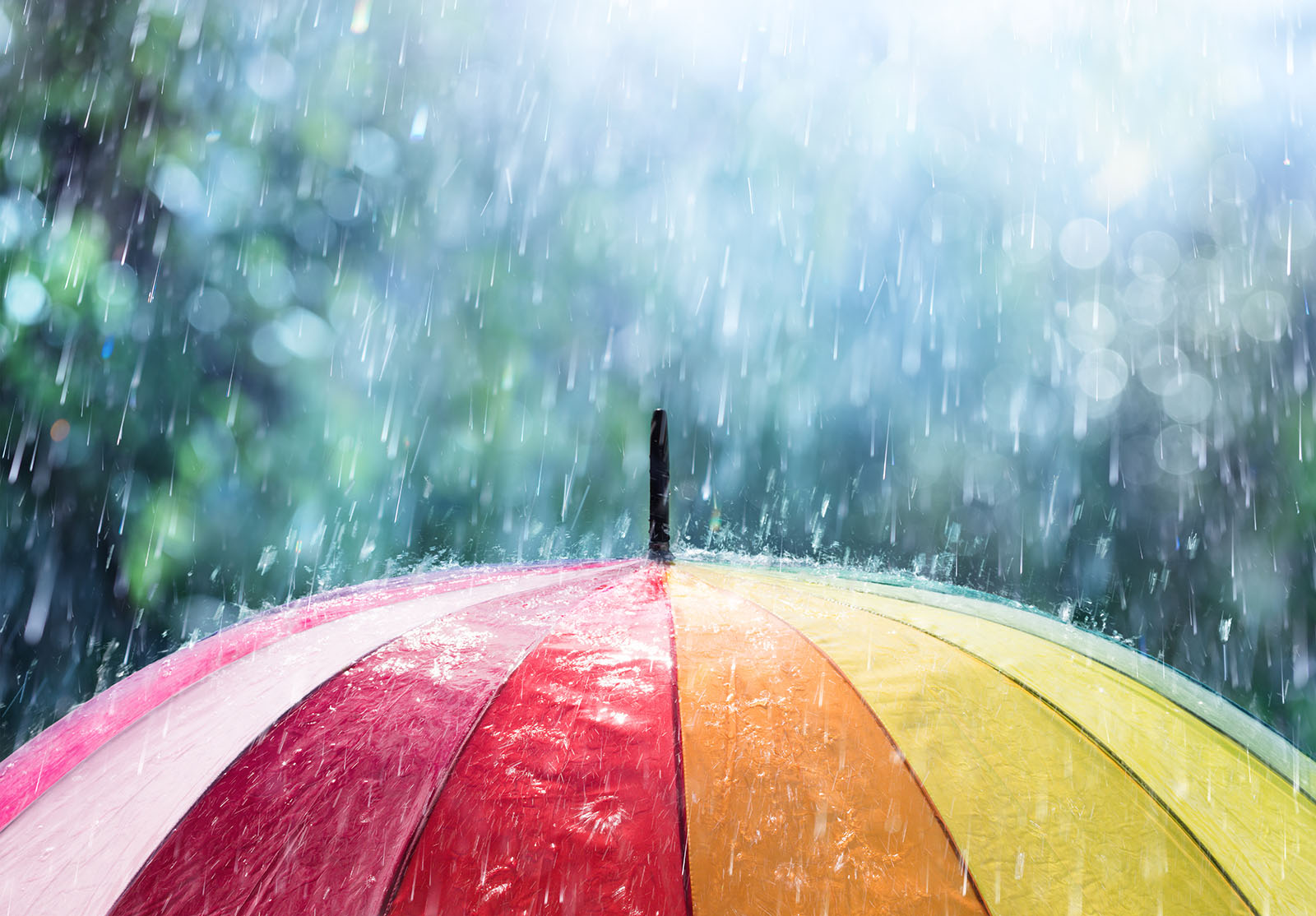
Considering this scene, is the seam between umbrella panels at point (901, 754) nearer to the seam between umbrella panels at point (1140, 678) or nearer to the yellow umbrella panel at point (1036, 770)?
the yellow umbrella panel at point (1036, 770)

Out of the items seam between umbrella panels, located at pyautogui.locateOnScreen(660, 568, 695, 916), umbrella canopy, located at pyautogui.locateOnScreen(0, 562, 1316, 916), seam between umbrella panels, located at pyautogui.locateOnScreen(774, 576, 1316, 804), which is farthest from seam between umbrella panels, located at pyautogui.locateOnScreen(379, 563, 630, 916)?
seam between umbrella panels, located at pyautogui.locateOnScreen(774, 576, 1316, 804)

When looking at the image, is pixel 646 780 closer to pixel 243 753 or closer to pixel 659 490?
pixel 243 753

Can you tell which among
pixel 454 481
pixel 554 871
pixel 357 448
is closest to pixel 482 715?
pixel 554 871

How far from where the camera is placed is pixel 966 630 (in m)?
1.74

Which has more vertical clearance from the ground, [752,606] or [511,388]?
[511,388]

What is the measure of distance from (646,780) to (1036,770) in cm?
79

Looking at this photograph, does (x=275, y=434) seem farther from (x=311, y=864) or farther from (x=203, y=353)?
(x=311, y=864)

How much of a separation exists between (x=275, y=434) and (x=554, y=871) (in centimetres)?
693

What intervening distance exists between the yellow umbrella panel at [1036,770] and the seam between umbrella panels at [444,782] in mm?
317

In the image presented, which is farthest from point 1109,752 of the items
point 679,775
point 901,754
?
point 679,775

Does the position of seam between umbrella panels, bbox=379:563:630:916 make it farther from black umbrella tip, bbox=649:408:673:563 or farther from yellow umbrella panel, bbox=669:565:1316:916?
black umbrella tip, bbox=649:408:673:563

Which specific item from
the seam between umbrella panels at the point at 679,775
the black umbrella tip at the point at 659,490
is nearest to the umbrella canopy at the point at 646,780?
the seam between umbrella panels at the point at 679,775

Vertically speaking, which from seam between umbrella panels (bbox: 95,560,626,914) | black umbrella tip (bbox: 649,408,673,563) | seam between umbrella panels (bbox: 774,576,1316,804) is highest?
black umbrella tip (bbox: 649,408,673,563)

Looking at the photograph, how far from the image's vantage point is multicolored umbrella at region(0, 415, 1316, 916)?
1.08m
